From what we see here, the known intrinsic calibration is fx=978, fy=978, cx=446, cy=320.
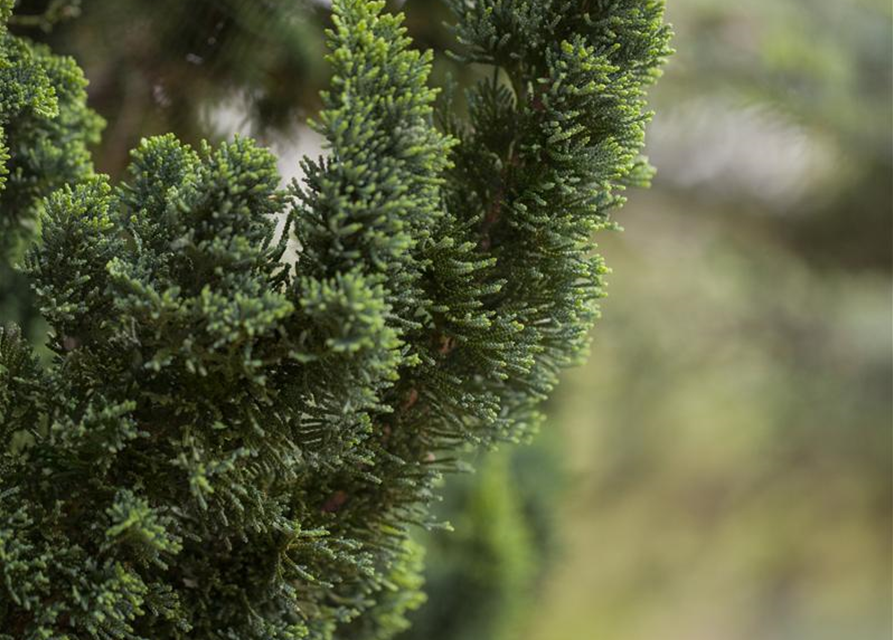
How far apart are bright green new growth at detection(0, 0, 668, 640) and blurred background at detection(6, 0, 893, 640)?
30cm

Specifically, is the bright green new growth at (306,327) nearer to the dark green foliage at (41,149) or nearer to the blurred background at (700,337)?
the dark green foliage at (41,149)

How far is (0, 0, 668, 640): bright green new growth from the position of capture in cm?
49

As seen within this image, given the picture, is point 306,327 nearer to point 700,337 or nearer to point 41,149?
point 41,149

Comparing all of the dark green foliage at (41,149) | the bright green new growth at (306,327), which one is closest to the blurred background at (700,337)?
the dark green foliage at (41,149)

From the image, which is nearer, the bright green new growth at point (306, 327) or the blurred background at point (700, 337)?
the bright green new growth at point (306, 327)

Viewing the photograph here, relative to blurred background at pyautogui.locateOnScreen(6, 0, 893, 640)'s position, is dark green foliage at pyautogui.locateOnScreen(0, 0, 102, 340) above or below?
below

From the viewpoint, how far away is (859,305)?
6.68 ft

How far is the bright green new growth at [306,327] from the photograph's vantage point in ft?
1.60

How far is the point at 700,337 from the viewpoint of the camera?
2.30m

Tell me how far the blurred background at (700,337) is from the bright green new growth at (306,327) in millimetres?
302

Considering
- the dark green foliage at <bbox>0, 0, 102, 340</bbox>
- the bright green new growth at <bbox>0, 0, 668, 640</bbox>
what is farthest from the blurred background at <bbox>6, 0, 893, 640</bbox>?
the bright green new growth at <bbox>0, 0, 668, 640</bbox>

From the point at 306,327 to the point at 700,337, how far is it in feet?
Answer: 6.32

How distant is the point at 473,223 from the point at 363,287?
0.13 m

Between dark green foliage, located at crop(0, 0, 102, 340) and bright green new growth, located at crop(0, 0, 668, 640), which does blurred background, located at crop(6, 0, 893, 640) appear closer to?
dark green foliage, located at crop(0, 0, 102, 340)
